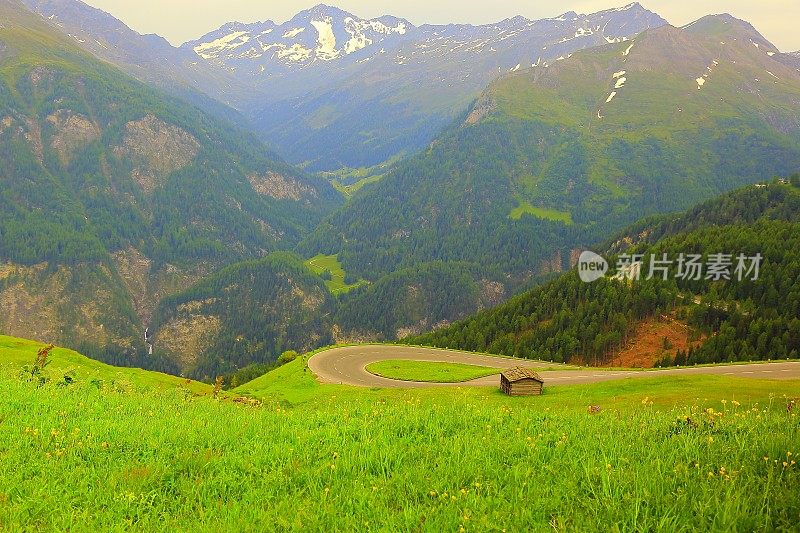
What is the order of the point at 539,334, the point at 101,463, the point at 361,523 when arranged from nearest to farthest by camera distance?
the point at 361,523
the point at 101,463
the point at 539,334

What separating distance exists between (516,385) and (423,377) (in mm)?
25797

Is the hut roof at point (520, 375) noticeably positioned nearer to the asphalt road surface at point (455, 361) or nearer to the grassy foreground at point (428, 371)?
the asphalt road surface at point (455, 361)

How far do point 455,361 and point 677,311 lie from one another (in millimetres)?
60942

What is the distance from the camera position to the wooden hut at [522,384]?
51562 mm

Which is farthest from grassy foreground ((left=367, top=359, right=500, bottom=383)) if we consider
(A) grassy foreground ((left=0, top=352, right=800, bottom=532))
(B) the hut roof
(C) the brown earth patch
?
(A) grassy foreground ((left=0, top=352, right=800, bottom=532))

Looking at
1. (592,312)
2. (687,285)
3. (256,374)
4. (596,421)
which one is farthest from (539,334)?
(596,421)

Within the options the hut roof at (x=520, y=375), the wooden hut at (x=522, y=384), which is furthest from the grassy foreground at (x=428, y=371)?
the wooden hut at (x=522, y=384)

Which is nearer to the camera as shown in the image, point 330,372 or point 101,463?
point 101,463

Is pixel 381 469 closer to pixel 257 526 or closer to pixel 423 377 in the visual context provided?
pixel 257 526

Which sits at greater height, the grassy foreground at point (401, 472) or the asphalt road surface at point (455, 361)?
the grassy foreground at point (401, 472)

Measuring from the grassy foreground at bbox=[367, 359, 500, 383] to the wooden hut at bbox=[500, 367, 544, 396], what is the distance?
1910 cm

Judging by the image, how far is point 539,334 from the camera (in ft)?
401

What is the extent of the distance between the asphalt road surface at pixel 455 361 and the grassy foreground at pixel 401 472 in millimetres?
53003

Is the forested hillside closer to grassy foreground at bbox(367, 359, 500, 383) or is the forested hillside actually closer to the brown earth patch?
the brown earth patch
